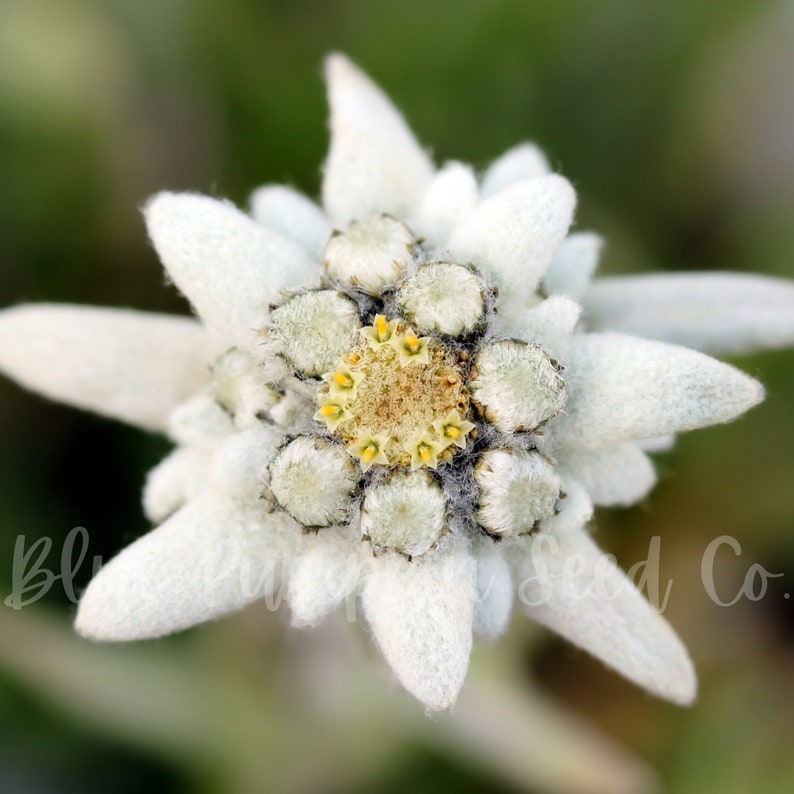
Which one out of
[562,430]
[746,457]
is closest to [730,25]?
[746,457]

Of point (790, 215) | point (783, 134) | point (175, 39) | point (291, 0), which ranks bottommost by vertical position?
point (175, 39)

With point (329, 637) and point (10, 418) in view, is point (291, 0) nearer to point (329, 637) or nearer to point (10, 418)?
point (10, 418)

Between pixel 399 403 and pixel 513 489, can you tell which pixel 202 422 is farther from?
pixel 513 489

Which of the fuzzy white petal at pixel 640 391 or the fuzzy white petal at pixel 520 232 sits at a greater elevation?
the fuzzy white petal at pixel 520 232

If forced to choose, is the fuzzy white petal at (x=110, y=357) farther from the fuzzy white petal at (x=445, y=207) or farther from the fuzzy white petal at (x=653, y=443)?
the fuzzy white petal at (x=653, y=443)

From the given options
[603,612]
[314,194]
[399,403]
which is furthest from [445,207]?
[314,194]

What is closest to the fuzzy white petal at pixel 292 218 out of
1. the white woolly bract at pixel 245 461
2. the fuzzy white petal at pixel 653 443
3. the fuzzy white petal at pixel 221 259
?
the fuzzy white petal at pixel 221 259
